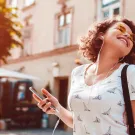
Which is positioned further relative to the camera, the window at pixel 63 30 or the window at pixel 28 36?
the window at pixel 28 36

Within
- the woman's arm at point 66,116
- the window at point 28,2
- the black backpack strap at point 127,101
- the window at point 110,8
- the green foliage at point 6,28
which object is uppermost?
the window at point 28,2

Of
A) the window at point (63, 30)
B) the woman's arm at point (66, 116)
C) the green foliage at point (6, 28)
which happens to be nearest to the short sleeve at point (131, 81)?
the woman's arm at point (66, 116)

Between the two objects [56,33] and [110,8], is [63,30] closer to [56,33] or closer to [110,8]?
[56,33]

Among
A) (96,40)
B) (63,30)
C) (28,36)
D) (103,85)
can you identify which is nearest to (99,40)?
(96,40)

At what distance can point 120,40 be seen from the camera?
6.36 feet

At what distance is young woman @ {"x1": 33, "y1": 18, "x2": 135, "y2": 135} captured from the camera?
1771 millimetres

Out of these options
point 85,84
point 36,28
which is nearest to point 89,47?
point 85,84

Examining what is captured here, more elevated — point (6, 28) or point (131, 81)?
point (6, 28)

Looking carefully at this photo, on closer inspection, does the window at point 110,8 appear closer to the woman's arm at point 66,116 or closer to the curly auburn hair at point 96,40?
the curly auburn hair at point 96,40

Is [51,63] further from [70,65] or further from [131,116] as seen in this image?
[131,116]

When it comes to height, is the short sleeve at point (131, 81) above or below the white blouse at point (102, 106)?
above

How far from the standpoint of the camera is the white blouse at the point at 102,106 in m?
1.76

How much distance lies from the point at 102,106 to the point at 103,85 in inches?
5.4

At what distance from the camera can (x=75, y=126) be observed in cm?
196
